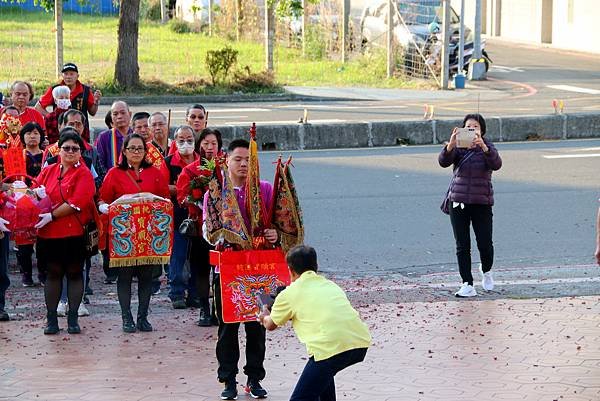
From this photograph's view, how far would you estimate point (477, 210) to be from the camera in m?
10.3

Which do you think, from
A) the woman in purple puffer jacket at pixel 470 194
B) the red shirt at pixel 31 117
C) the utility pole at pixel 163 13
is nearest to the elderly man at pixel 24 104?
the red shirt at pixel 31 117

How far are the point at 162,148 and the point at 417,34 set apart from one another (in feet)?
69.2

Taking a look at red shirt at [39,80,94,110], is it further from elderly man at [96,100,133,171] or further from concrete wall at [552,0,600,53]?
concrete wall at [552,0,600,53]

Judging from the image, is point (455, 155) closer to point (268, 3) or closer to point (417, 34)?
point (268, 3)

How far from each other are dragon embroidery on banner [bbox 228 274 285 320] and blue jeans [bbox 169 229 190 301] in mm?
2613

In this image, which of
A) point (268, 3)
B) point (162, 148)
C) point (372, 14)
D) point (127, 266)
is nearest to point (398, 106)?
point (268, 3)

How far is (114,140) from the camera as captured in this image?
425 inches

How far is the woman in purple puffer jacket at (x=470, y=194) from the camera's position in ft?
33.6

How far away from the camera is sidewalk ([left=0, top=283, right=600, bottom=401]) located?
7.56 metres

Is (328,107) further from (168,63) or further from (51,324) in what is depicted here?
(51,324)

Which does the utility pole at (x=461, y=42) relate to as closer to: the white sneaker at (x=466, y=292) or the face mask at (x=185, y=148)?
the white sneaker at (x=466, y=292)

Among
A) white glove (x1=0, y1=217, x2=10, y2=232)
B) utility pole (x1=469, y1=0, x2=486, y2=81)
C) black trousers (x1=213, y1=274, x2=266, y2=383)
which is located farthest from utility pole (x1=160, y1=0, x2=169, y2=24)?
black trousers (x1=213, y1=274, x2=266, y2=383)

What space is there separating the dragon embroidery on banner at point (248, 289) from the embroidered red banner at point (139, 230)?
2.02 m

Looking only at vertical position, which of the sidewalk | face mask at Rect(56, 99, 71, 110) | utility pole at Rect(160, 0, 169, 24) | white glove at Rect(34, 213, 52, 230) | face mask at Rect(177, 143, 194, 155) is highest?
utility pole at Rect(160, 0, 169, 24)
